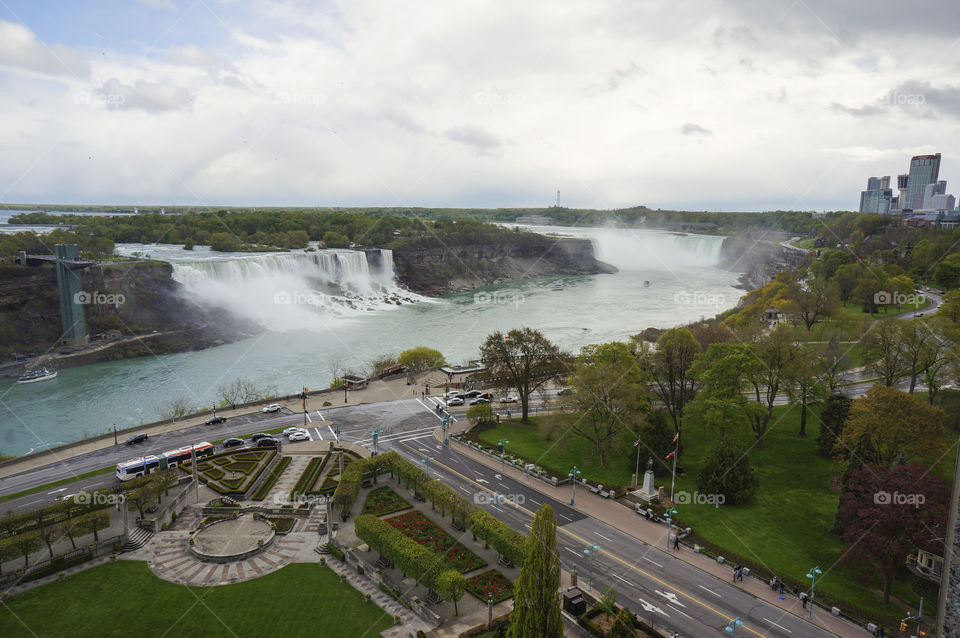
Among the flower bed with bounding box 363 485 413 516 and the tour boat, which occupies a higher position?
the flower bed with bounding box 363 485 413 516

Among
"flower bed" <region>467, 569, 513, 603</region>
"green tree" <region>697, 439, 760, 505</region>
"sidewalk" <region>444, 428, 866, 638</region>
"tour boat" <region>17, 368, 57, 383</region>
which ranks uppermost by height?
"green tree" <region>697, 439, 760, 505</region>

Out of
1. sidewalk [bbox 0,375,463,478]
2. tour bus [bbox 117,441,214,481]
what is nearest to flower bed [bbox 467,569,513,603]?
tour bus [bbox 117,441,214,481]

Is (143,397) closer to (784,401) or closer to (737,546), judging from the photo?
(737,546)

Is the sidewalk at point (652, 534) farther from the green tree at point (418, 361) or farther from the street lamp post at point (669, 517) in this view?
the green tree at point (418, 361)

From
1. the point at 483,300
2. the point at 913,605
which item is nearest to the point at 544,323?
the point at 483,300

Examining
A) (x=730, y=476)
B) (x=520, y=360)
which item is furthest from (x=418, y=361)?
(x=730, y=476)

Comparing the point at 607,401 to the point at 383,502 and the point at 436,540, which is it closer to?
the point at 436,540

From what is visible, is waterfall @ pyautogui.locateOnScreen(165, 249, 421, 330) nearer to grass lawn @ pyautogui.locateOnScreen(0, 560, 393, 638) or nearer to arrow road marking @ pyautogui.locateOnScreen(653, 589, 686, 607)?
grass lawn @ pyautogui.locateOnScreen(0, 560, 393, 638)

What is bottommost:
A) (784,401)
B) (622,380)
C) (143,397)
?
(143,397)
